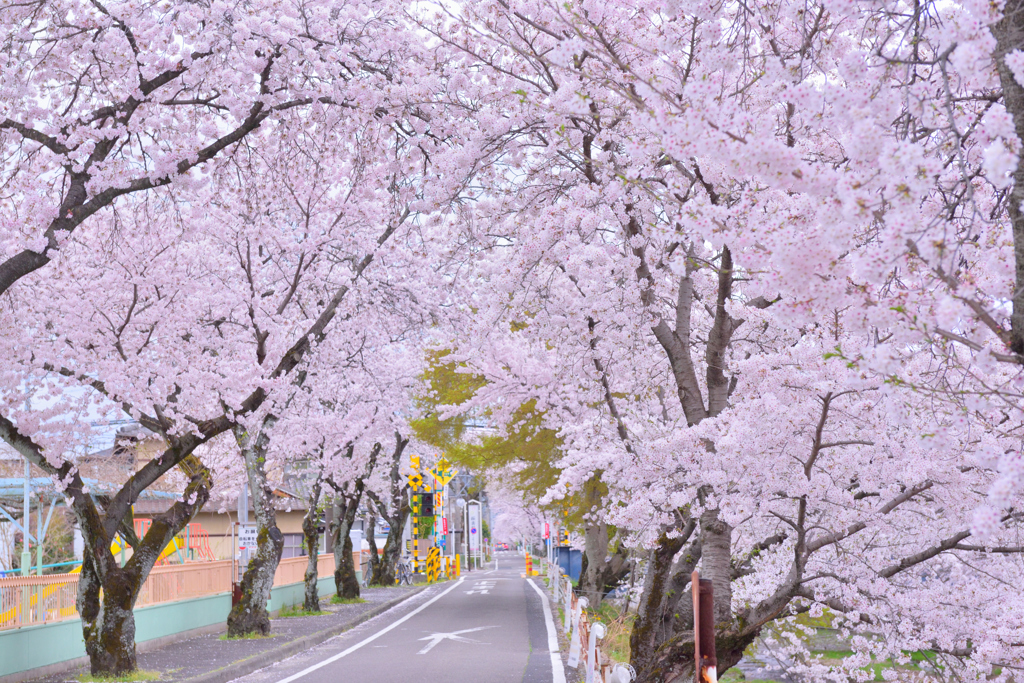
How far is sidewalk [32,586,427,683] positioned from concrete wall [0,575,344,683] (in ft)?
0.80

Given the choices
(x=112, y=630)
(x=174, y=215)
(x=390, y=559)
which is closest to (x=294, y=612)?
(x=112, y=630)

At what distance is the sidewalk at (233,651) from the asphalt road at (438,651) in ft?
0.97

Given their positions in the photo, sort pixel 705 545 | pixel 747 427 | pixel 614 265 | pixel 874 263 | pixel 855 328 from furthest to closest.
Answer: pixel 614 265 → pixel 705 545 → pixel 747 427 → pixel 855 328 → pixel 874 263

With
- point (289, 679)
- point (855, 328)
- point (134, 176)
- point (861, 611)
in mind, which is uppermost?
point (134, 176)

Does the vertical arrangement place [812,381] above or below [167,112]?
below

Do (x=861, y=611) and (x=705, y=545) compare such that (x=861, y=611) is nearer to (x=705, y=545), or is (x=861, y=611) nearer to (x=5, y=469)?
(x=705, y=545)

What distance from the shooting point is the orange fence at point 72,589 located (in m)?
12.0

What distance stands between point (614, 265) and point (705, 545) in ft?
9.90

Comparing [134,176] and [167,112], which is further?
[167,112]

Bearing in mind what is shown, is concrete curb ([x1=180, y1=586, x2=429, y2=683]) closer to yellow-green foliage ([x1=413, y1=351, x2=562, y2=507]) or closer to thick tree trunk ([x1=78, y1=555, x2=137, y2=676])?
thick tree trunk ([x1=78, y1=555, x2=137, y2=676])

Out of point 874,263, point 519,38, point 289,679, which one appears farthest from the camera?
point 289,679

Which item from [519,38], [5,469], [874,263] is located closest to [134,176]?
[519,38]

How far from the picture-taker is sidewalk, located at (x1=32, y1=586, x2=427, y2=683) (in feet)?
40.9

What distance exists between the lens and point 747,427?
7.05m
